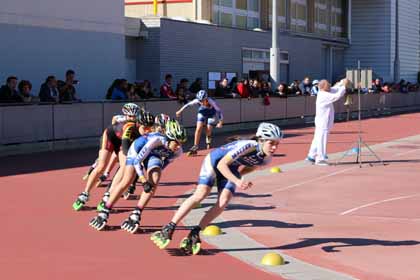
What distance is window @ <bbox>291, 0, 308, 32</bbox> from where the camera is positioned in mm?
48375

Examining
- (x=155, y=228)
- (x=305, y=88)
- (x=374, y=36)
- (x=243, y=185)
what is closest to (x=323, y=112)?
(x=155, y=228)

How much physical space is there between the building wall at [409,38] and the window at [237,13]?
21.3 meters

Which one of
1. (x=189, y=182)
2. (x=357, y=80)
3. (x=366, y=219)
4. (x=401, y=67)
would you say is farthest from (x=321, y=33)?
(x=366, y=219)

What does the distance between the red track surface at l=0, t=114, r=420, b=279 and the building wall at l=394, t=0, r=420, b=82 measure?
46681 mm

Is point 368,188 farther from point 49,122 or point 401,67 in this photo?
point 401,67

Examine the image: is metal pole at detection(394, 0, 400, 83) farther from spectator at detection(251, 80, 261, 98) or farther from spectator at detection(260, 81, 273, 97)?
spectator at detection(251, 80, 261, 98)

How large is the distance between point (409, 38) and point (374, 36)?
253 inches

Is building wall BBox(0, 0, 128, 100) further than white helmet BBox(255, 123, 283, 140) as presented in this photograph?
Yes

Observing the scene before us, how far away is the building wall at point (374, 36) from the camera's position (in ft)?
191

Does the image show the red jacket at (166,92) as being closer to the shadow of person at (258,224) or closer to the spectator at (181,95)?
the spectator at (181,95)

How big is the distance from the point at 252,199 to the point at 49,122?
32.4 ft

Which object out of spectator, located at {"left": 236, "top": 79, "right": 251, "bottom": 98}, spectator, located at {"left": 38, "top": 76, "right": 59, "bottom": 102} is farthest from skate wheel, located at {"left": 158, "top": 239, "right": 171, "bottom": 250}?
spectator, located at {"left": 236, "top": 79, "right": 251, "bottom": 98}

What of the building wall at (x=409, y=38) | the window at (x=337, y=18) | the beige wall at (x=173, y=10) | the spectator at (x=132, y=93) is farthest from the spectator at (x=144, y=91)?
the building wall at (x=409, y=38)

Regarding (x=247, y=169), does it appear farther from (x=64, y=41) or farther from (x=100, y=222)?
(x=64, y=41)
